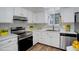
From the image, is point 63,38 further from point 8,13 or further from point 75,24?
point 8,13

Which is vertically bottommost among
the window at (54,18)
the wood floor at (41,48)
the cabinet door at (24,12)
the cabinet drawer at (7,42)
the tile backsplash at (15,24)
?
the wood floor at (41,48)

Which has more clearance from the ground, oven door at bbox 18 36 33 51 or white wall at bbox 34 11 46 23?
white wall at bbox 34 11 46 23

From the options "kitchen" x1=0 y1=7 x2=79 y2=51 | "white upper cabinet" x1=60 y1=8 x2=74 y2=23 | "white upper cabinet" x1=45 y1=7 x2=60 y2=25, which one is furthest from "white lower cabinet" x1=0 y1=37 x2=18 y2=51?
"white upper cabinet" x1=60 y1=8 x2=74 y2=23

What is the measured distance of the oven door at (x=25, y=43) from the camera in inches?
55.2

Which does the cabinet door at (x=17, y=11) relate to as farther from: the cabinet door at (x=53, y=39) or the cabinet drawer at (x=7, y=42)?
the cabinet door at (x=53, y=39)

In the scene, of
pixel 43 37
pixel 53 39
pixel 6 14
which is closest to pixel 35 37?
pixel 43 37

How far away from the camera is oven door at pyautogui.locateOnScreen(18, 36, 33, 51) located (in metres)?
1.40

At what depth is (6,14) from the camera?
4.59 ft

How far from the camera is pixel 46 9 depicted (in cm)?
135

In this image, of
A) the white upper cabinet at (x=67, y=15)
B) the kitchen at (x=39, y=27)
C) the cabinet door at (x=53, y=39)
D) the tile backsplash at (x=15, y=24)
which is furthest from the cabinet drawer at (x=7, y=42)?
the white upper cabinet at (x=67, y=15)

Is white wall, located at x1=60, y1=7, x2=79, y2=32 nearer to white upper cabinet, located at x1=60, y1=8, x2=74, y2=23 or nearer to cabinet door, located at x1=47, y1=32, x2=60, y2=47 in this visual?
white upper cabinet, located at x1=60, y1=8, x2=74, y2=23

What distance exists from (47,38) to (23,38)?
1.19 feet
